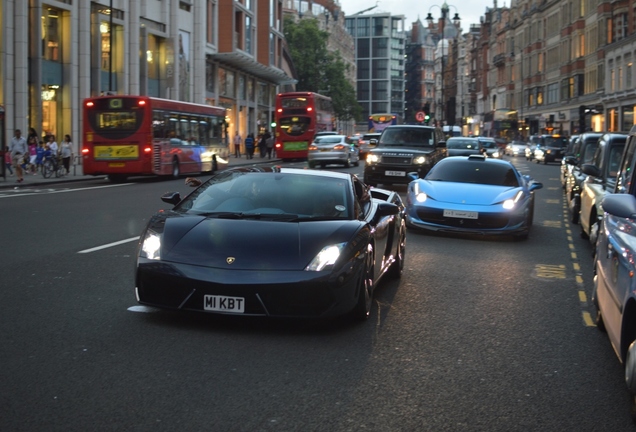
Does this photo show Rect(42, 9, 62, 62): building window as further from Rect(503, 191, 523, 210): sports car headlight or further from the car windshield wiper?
the car windshield wiper

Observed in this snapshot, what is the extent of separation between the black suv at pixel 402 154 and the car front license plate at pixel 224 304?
1897 centimetres

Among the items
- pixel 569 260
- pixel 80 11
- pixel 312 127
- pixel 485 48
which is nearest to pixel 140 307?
pixel 569 260

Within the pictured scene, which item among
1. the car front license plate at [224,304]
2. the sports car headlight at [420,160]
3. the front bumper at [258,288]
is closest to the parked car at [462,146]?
the sports car headlight at [420,160]

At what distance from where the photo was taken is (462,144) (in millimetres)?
38969

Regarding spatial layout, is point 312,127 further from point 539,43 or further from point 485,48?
point 485,48

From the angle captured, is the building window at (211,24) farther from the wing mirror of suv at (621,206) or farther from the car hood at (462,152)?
the wing mirror of suv at (621,206)

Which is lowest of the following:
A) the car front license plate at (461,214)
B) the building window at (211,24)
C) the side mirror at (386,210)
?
the car front license plate at (461,214)

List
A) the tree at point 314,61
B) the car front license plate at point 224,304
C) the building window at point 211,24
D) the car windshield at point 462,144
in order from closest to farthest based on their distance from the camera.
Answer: the car front license plate at point 224,304 < the car windshield at point 462,144 < the building window at point 211,24 < the tree at point 314,61

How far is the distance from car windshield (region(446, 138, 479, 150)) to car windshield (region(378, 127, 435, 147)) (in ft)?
34.5

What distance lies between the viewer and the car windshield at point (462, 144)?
3853cm

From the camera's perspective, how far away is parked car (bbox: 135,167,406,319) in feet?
22.1

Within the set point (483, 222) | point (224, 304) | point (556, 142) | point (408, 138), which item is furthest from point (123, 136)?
point (556, 142)

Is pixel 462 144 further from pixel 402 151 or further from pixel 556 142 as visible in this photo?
pixel 556 142

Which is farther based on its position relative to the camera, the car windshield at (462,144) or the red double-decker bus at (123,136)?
the car windshield at (462,144)
